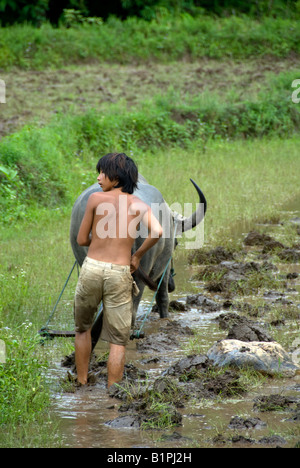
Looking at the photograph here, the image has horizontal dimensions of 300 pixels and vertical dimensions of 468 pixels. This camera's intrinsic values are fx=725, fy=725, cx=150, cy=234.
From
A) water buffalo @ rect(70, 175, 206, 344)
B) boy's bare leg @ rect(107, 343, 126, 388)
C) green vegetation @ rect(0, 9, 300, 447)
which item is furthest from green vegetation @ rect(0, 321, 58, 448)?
water buffalo @ rect(70, 175, 206, 344)

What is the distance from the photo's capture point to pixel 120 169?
4.16 m

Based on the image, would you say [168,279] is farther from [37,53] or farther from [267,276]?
[37,53]

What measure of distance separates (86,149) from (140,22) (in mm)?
8658

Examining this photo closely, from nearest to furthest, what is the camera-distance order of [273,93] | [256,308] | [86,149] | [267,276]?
[256,308] < [267,276] < [86,149] < [273,93]

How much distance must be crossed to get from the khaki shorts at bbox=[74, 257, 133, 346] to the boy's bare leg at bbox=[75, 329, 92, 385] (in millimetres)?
93

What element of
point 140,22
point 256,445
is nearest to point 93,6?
point 140,22

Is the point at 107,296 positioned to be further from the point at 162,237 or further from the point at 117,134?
the point at 117,134

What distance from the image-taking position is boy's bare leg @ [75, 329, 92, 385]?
4.40 meters

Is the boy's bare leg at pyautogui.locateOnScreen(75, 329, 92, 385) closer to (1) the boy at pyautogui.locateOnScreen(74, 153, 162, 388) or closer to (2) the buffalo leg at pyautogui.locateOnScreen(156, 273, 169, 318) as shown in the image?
(1) the boy at pyautogui.locateOnScreen(74, 153, 162, 388)

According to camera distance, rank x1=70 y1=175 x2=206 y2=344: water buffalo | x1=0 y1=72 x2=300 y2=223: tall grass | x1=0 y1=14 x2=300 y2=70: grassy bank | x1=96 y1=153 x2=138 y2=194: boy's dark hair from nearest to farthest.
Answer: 1. x1=96 y1=153 x2=138 y2=194: boy's dark hair
2. x1=70 y1=175 x2=206 y2=344: water buffalo
3. x1=0 y1=72 x2=300 y2=223: tall grass
4. x1=0 y1=14 x2=300 y2=70: grassy bank

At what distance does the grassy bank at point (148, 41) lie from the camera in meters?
16.1

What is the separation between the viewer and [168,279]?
6121 millimetres

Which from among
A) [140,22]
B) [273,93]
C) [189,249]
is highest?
[140,22]

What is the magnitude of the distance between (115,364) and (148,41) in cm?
1448
